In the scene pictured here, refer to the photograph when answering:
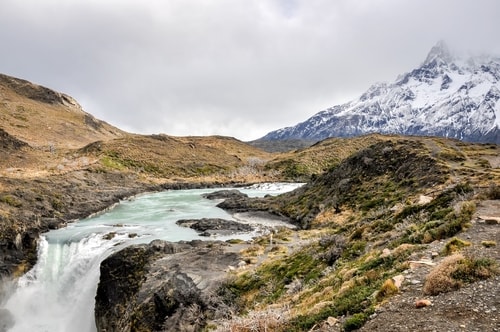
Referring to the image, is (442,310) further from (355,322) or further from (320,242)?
(320,242)

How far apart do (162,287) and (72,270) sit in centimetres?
1528

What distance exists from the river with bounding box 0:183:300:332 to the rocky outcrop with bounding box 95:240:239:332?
3614mm

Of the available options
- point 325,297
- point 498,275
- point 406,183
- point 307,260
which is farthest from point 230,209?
point 498,275

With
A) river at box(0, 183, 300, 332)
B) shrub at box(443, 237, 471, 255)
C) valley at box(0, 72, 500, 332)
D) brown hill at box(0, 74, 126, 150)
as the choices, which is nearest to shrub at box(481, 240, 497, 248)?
valley at box(0, 72, 500, 332)

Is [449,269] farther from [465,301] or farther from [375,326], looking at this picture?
[375,326]

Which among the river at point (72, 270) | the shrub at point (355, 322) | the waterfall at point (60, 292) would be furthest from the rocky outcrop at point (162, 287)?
the shrub at point (355, 322)

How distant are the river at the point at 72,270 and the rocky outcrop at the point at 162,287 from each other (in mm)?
3614

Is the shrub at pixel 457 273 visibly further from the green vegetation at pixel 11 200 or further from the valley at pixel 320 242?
the green vegetation at pixel 11 200

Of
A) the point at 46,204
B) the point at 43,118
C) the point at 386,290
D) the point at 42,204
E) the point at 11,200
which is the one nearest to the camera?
the point at 386,290

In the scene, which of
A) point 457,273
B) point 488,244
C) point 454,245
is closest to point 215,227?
point 454,245

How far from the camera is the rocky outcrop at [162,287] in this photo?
20969 mm

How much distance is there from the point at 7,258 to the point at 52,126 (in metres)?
120

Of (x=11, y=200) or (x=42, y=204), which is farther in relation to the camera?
(x=42, y=204)

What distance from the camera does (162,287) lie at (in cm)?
2311
